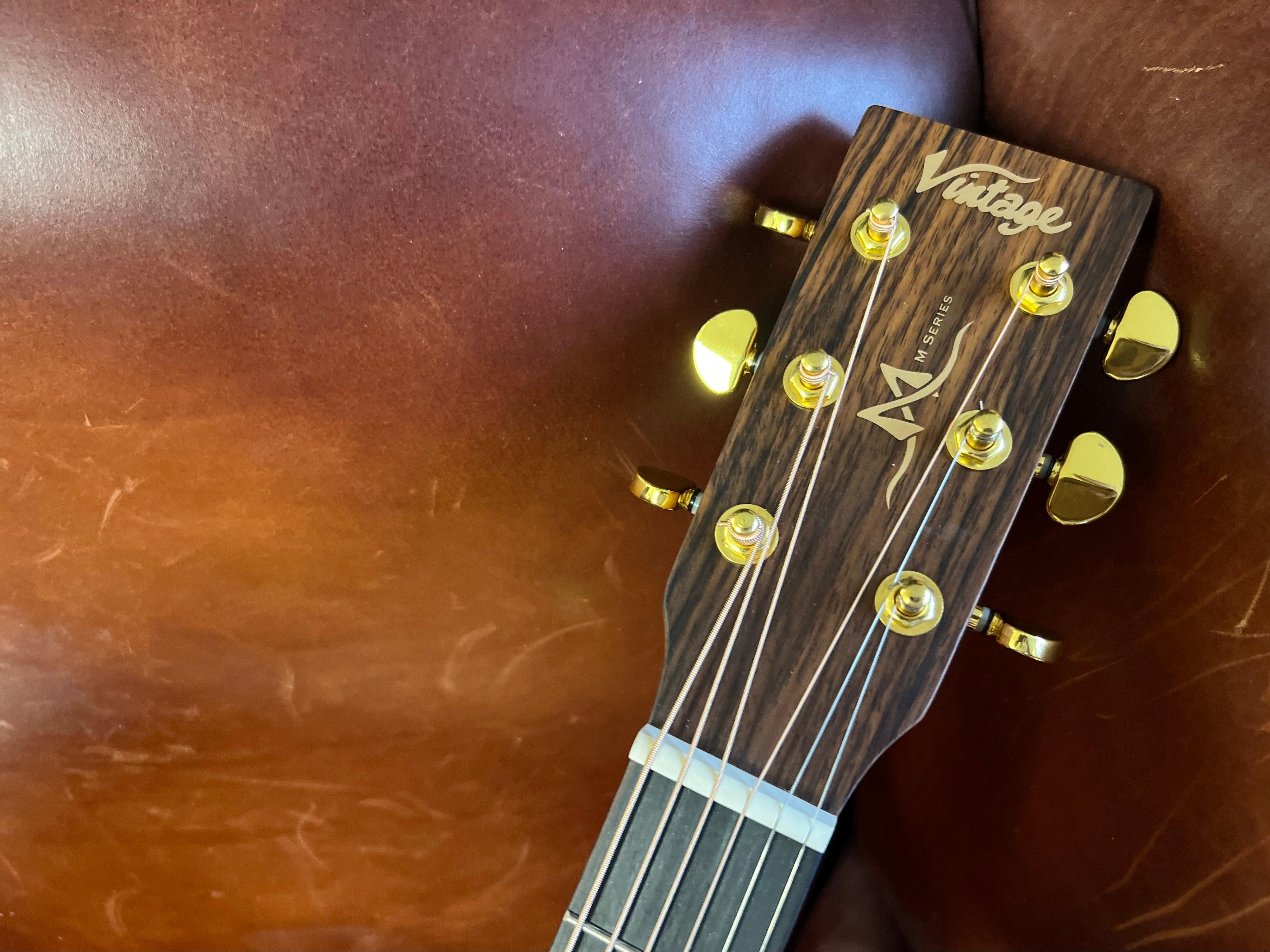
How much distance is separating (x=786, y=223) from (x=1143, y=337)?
191 millimetres

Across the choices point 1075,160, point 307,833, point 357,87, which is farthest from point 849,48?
point 307,833

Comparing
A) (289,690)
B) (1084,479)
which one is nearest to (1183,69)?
(1084,479)

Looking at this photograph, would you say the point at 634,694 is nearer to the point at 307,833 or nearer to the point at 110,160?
the point at 307,833

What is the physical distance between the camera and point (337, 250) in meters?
0.52

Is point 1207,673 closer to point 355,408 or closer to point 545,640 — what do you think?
point 545,640

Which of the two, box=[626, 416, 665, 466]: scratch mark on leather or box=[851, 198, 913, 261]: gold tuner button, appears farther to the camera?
box=[626, 416, 665, 466]: scratch mark on leather

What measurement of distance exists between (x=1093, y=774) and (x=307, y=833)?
526mm

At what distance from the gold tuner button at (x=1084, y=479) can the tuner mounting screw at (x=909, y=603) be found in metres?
0.08

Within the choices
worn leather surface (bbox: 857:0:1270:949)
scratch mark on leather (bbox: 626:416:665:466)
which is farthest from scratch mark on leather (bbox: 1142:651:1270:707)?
scratch mark on leather (bbox: 626:416:665:466)

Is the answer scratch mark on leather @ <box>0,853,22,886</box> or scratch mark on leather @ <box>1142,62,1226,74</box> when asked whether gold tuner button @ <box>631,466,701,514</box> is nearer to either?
scratch mark on leather @ <box>1142,62,1226,74</box>

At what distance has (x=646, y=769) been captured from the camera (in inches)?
18.7

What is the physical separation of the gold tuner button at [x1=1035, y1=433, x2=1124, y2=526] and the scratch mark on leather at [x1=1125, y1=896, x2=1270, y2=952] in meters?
0.22

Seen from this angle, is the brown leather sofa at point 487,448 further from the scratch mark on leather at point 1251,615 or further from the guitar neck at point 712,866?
the guitar neck at point 712,866

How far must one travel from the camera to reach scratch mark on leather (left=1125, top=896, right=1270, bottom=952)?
1.53 feet
